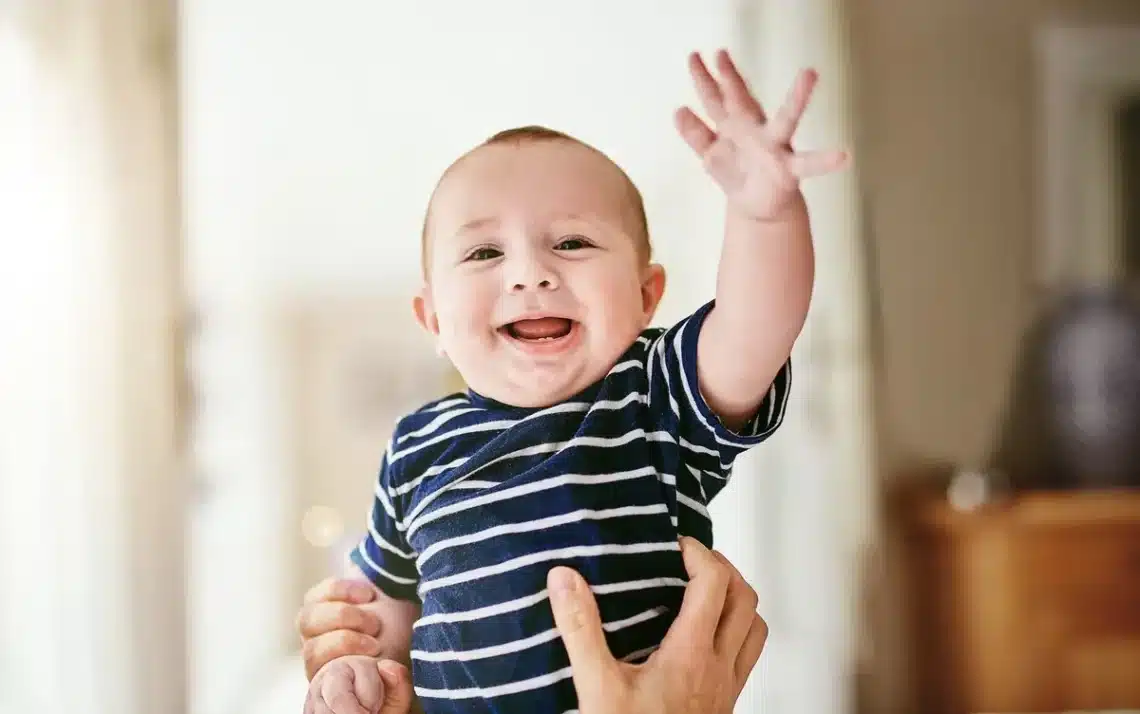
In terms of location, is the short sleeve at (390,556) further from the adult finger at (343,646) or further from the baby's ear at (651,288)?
the baby's ear at (651,288)

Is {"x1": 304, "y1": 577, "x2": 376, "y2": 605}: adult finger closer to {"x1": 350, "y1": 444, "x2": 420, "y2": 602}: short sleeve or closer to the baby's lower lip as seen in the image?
{"x1": 350, "y1": 444, "x2": 420, "y2": 602}: short sleeve

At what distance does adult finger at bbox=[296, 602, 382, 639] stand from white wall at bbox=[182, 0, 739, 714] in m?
0.03

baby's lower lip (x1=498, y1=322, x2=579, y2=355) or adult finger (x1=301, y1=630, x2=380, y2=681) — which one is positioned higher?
A: baby's lower lip (x1=498, y1=322, x2=579, y2=355)

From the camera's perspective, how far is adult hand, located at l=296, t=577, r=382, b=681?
2.44 feet

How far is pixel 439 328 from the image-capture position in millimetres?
751

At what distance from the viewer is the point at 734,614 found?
29.1 inches

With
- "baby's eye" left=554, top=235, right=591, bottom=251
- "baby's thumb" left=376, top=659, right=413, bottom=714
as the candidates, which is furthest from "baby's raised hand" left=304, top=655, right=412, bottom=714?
"baby's eye" left=554, top=235, right=591, bottom=251

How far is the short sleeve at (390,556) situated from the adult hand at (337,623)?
2cm

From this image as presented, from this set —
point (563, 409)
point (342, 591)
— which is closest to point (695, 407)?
point (563, 409)

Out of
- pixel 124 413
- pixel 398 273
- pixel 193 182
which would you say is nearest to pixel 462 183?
pixel 398 273

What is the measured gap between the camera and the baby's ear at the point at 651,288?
741mm

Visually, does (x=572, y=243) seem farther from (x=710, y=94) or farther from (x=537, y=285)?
(x=710, y=94)

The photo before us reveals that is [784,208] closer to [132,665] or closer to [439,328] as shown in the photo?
[439,328]

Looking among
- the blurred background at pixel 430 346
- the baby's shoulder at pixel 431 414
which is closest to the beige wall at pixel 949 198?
the blurred background at pixel 430 346
